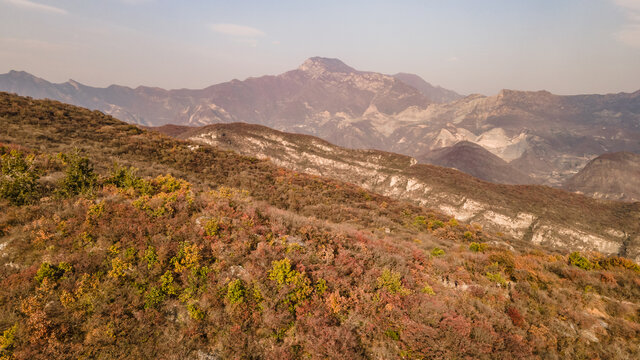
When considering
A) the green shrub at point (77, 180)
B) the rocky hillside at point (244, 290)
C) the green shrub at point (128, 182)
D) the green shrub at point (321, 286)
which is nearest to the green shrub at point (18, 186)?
the rocky hillside at point (244, 290)

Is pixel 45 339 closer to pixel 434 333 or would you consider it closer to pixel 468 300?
pixel 434 333

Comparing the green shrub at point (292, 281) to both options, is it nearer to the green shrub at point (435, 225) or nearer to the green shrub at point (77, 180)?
the green shrub at point (77, 180)

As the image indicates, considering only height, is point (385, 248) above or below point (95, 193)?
below

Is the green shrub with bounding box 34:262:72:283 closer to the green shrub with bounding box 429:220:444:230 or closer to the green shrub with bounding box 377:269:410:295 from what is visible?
the green shrub with bounding box 377:269:410:295

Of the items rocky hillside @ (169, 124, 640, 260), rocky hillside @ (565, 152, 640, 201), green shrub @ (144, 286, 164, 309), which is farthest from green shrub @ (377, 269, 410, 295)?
rocky hillside @ (565, 152, 640, 201)

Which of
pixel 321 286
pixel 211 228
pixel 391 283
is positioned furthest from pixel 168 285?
pixel 391 283

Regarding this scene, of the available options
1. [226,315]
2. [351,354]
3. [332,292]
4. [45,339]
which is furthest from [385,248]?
[45,339]
